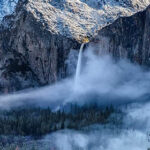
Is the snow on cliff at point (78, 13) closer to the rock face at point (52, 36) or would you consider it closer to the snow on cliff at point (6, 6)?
the rock face at point (52, 36)

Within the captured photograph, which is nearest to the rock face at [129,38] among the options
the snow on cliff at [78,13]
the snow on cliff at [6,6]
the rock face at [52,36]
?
the rock face at [52,36]

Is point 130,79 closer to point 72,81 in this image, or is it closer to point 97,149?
point 72,81

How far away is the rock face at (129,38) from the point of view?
12250 centimetres

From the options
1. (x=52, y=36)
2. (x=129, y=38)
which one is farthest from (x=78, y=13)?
(x=129, y=38)

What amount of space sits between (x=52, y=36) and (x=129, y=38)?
22405mm

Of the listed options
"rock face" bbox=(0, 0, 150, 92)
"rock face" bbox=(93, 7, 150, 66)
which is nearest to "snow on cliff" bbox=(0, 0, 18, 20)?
"rock face" bbox=(0, 0, 150, 92)

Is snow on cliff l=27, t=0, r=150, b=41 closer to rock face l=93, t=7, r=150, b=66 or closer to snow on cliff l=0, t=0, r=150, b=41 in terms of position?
snow on cliff l=0, t=0, r=150, b=41

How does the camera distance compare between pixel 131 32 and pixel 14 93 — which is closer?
pixel 131 32

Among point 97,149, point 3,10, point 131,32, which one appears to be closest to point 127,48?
point 131,32

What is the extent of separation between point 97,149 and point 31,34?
51.0 m

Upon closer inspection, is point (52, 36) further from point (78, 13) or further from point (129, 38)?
point (129, 38)

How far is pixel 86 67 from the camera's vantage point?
132m

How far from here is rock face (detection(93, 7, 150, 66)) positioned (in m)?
122

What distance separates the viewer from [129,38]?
125 metres
